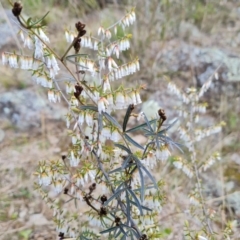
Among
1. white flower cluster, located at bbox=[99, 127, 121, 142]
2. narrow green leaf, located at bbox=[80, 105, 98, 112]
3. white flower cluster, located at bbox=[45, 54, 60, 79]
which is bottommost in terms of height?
white flower cluster, located at bbox=[99, 127, 121, 142]

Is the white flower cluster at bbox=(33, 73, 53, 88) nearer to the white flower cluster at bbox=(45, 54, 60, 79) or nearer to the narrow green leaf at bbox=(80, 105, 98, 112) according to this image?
the white flower cluster at bbox=(45, 54, 60, 79)

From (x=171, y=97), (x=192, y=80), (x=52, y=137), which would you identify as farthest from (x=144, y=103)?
(x=52, y=137)

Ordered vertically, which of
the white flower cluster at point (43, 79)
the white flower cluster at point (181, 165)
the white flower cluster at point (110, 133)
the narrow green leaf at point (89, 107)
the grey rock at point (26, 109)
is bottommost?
the white flower cluster at point (181, 165)

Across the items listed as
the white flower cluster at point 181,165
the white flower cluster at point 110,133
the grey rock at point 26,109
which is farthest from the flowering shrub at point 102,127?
the grey rock at point 26,109

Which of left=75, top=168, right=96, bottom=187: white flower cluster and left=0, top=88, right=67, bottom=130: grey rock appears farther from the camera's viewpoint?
left=0, top=88, right=67, bottom=130: grey rock

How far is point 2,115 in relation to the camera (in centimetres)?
286

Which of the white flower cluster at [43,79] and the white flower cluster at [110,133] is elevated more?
the white flower cluster at [43,79]

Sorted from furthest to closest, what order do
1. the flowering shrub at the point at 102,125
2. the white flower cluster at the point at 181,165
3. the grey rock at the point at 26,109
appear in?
the grey rock at the point at 26,109 → the white flower cluster at the point at 181,165 → the flowering shrub at the point at 102,125

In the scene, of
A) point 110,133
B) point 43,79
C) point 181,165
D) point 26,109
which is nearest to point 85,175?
point 110,133

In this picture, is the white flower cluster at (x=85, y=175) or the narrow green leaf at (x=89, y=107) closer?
the narrow green leaf at (x=89, y=107)

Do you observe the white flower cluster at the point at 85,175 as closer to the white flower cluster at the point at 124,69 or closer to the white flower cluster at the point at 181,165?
the white flower cluster at the point at 124,69

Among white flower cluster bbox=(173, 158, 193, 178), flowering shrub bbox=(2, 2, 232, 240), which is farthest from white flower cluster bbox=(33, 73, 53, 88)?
white flower cluster bbox=(173, 158, 193, 178)

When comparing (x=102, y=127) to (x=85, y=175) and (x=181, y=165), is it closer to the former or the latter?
(x=85, y=175)

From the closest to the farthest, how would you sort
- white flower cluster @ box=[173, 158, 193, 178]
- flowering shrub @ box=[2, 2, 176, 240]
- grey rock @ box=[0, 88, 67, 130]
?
flowering shrub @ box=[2, 2, 176, 240], white flower cluster @ box=[173, 158, 193, 178], grey rock @ box=[0, 88, 67, 130]
